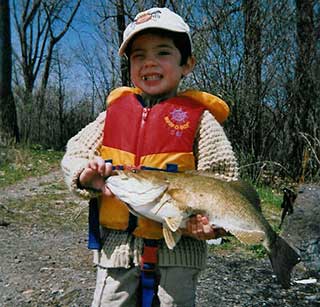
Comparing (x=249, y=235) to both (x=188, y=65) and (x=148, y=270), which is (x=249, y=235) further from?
(x=188, y=65)

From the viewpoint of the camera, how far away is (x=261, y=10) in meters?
9.60

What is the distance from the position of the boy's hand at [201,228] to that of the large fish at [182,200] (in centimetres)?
2

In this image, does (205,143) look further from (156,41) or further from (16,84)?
(16,84)

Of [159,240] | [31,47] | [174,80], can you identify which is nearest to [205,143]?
[174,80]

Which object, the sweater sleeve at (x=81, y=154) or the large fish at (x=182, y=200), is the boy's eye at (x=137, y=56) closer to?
the sweater sleeve at (x=81, y=154)

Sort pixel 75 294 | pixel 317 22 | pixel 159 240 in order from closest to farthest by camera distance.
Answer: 1. pixel 159 240
2. pixel 75 294
3. pixel 317 22

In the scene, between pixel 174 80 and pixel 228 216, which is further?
pixel 174 80

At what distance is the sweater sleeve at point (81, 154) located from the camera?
2.03 metres

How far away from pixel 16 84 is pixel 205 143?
2218 cm

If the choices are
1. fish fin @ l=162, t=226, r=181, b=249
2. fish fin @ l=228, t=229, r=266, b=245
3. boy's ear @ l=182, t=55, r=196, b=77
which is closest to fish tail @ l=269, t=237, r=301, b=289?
fish fin @ l=228, t=229, r=266, b=245

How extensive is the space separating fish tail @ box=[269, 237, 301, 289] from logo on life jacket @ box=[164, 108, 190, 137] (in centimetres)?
60

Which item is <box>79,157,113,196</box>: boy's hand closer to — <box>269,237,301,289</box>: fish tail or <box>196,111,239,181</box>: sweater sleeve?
<box>196,111,239,181</box>: sweater sleeve

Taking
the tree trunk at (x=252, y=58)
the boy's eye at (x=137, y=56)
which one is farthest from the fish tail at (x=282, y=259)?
the tree trunk at (x=252, y=58)

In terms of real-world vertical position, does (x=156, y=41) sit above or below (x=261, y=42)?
below
